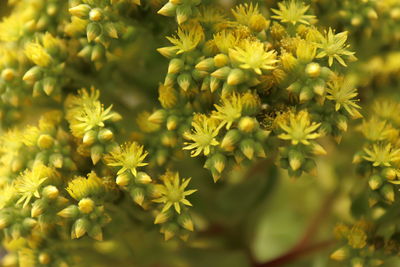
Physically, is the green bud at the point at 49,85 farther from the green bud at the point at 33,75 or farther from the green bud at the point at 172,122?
the green bud at the point at 172,122

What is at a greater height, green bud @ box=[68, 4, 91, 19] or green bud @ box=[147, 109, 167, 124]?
green bud @ box=[68, 4, 91, 19]

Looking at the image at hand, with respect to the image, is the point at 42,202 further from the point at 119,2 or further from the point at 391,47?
the point at 391,47

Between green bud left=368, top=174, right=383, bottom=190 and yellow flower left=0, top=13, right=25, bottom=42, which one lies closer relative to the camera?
green bud left=368, top=174, right=383, bottom=190

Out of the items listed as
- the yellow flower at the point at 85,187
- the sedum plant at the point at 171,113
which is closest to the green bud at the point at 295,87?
the sedum plant at the point at 171,113

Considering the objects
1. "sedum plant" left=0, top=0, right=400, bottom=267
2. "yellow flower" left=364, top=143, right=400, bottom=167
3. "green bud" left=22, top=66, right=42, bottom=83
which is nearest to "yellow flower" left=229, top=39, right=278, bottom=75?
"sedum plant" left=0, top=0, right=400, bottom=267

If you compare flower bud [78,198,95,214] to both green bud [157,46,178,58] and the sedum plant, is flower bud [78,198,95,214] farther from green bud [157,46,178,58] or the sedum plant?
green bud [157,46,178,58]

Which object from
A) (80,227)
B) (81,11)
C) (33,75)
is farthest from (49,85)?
(80,227)
